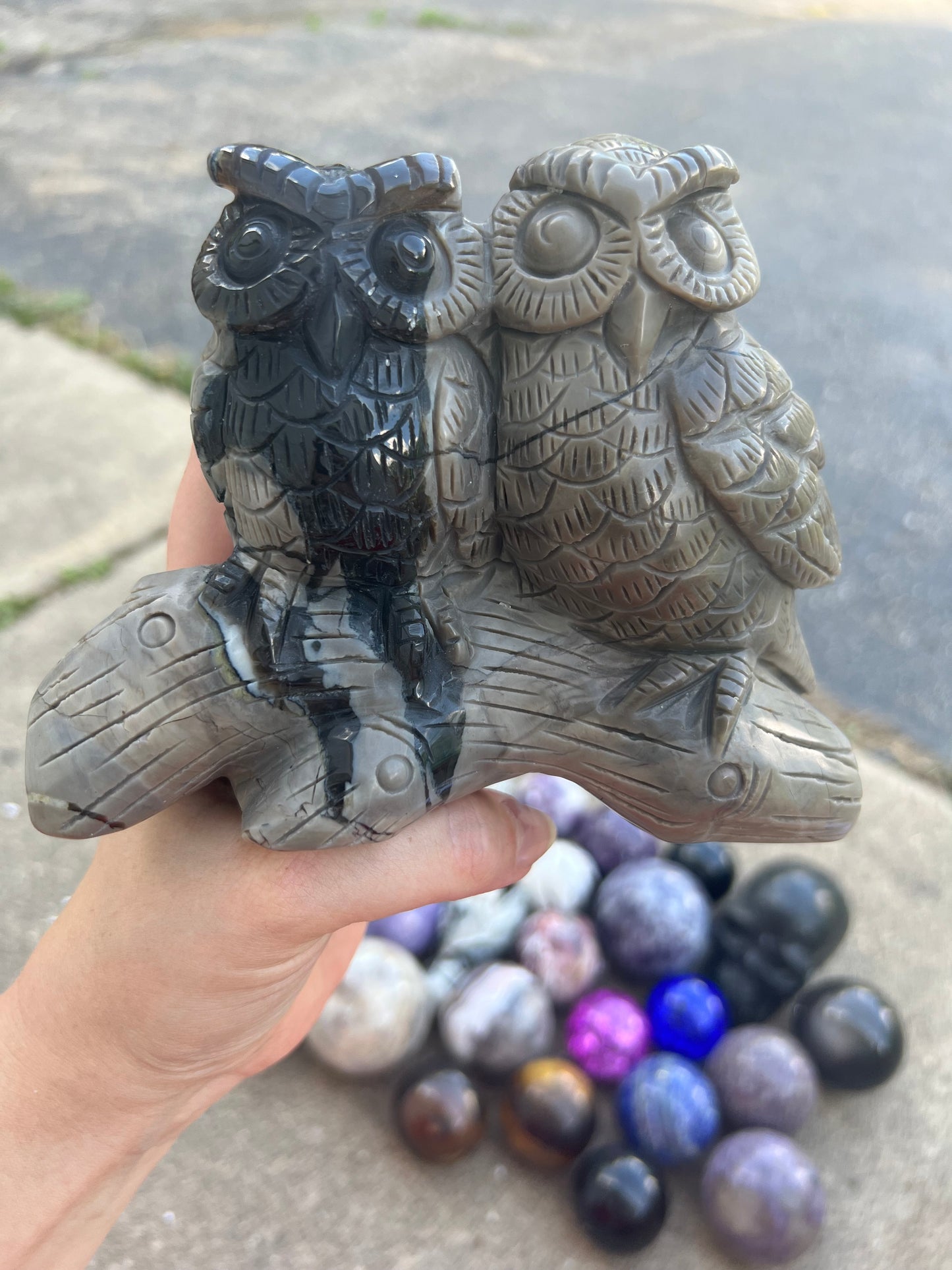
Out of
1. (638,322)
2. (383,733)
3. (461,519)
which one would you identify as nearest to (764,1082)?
(383,733)

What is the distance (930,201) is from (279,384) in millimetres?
4335

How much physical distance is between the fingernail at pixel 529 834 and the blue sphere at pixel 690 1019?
555mm

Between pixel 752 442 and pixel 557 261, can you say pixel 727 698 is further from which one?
pixel 557 261

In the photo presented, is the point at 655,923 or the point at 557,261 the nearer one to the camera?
the point at 557,261

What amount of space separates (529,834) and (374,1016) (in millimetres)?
582

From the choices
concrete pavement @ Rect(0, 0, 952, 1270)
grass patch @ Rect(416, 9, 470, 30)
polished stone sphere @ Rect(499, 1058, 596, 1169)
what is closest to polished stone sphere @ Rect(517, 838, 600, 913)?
polished stone sphere @ Rect(499, 1058, 596, 1169)

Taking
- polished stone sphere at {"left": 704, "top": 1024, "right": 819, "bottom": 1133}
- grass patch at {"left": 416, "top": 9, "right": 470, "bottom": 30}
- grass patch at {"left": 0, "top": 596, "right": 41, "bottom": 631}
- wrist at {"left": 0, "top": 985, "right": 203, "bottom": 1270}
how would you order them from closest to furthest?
1. wrist at {"left": 0, "top": 985, "right": 203, "bottom": 1270}
2. polished stone sphere at {"left": 704, "top": 1024, "right": 819, "bottom": 1133}
3. grass patch at {"left": 0, "top": 596, "right": 41, "bottom": 631}
4. grass patch at {"left": 416, "top": 9, "right": 470, "bottom": 30}

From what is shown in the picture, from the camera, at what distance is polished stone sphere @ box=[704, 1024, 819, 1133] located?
150cm

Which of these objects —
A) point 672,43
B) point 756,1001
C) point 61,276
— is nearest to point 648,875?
point 756,1001

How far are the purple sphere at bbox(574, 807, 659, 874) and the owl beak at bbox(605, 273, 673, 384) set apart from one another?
3.52ft

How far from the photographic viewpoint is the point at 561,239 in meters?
0.89

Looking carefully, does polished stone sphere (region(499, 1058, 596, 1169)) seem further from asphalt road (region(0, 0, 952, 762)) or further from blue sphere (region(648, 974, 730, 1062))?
asphalt road (region(0, 0, 952, 762))

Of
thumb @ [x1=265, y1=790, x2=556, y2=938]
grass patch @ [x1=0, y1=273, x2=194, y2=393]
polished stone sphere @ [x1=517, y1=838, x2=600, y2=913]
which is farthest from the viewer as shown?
grass patch @ [x1=0, y1=273, x2=194, y2=393]

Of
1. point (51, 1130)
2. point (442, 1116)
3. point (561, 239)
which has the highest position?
point (561, 239)
